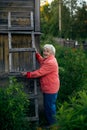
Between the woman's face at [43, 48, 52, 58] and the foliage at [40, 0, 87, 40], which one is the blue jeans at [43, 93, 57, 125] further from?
the foliage at [40, 0, 87, 40]

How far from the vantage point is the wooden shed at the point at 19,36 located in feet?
25.7

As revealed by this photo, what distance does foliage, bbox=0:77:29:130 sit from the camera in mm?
6582

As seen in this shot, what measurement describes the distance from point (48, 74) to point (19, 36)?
1.17m

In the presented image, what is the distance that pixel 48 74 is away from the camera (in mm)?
7586

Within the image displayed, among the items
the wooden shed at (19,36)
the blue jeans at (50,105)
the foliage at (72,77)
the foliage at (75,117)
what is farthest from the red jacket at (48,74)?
the foliage at (75,117)

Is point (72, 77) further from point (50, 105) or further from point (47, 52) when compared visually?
point (47, 52)

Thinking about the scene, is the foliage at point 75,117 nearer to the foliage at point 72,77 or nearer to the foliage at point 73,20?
the foliage at point 72,77

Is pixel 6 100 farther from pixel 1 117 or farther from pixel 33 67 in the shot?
pixel 33 67

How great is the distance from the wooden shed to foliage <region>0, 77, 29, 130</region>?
3.11 ft

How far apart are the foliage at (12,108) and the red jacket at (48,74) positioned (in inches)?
30.1

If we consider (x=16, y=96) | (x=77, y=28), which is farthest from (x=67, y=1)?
(x=16, y=96)

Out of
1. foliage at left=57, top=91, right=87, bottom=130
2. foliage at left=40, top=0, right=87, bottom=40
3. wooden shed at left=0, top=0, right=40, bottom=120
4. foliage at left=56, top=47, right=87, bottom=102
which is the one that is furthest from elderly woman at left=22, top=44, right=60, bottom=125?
foliage at left=40, top=0, right=87, bottom=40

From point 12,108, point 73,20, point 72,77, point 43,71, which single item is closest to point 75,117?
point 12,108

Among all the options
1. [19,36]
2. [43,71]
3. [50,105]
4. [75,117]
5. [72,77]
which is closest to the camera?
[75,117]
